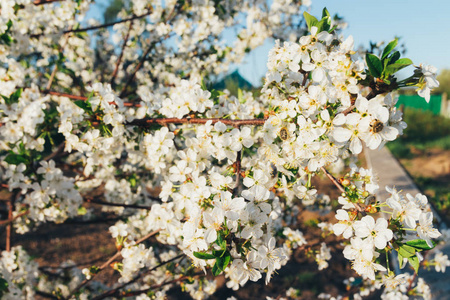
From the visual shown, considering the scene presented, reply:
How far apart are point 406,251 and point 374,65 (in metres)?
0.73

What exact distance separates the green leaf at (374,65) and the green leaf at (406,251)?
679 mm

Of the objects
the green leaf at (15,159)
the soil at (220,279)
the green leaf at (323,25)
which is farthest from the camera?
the soil at (220,279)

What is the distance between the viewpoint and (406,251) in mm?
1216

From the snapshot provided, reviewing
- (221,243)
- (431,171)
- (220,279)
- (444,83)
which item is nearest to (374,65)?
(221,243)

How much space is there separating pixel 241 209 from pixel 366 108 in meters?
0.63

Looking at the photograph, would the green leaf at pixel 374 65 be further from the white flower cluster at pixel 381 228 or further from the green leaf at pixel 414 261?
the green leaf at pixel 414 261

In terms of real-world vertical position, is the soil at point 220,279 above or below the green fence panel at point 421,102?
below

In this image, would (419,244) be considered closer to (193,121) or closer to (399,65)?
(399,65)

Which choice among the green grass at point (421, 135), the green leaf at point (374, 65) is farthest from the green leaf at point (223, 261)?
the green grass at point (421, 135)

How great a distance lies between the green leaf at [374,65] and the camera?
1.26 metres

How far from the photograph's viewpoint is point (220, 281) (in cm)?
459

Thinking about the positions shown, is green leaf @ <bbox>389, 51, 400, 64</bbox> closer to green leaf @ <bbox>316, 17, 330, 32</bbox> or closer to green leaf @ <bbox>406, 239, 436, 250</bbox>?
green leaf @ <bbox>316, 17, 330, 32</bbox>

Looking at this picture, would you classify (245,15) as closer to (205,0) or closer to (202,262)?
(205,0)

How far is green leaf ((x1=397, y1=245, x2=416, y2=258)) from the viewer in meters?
1.20
